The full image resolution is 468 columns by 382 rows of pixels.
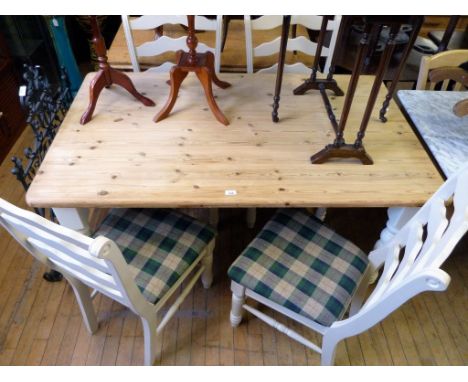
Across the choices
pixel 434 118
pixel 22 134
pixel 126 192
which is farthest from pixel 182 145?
pixel 22 134

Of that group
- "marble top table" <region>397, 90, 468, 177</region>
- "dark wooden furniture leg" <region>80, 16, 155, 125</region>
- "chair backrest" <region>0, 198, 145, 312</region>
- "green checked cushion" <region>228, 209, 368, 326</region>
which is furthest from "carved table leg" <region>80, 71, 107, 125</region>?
"marble top table" <region>397, 90, 468, 177</region>

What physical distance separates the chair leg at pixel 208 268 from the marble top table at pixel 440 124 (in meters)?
0.89

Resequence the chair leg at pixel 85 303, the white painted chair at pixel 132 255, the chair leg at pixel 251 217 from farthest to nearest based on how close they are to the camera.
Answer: the chair leg at pixel 251 217 → the chair leg at pixel 85 303 → the white painted chair at pixel 132 255

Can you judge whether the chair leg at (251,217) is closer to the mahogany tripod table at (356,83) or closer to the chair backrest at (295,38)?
the mahogany tripod table at (356,83)

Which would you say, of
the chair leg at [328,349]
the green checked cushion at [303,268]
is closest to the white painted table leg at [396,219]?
the green checked cushion at [303,268]

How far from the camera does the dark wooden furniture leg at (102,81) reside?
1.26 meters

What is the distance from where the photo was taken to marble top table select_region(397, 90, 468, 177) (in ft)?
4.02

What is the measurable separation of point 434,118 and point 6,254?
6.72ft

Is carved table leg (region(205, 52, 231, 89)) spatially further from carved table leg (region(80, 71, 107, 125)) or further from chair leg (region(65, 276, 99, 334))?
chair leg (region(65, 276, 99, 334))

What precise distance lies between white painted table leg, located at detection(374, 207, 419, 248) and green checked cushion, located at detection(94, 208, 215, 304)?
24.8 inches

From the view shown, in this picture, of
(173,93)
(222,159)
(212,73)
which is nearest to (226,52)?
(212,73)

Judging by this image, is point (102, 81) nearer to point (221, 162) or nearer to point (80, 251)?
point (221, 162)

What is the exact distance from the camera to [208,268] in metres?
1.44

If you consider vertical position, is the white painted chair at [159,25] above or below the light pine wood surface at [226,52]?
above
